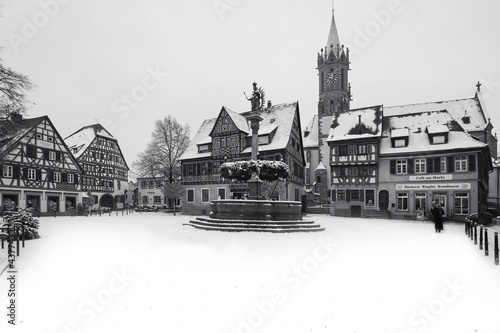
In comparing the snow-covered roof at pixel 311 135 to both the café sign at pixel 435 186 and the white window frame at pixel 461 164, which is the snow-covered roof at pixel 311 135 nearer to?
the café sign at pixel 435 186

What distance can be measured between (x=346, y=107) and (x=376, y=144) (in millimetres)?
37435

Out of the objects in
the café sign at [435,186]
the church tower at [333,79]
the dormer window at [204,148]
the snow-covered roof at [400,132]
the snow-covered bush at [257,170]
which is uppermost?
the church tower at [333,79]

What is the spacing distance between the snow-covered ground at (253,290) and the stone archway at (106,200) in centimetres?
4358

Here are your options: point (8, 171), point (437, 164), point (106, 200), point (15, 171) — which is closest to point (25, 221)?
point (8, 171)

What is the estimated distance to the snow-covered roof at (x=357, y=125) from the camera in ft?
115

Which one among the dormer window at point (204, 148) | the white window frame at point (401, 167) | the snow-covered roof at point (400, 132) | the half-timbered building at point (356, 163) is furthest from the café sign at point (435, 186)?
the dormer window at point (204, 148)

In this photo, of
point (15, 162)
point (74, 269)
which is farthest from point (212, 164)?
point (74, 269)

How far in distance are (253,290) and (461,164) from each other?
29.7 m

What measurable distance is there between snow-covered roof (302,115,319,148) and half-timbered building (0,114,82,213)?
3853 cm

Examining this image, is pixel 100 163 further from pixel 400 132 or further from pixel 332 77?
pixel 332 77

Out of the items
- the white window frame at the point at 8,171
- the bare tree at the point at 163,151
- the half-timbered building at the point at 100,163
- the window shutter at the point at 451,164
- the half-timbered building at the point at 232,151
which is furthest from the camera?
the half-timbered building at the point at 100,163

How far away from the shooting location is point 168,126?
4341cm

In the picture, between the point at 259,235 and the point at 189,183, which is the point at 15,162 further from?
the point at 259,235

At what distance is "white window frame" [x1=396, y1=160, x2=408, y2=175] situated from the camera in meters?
32.6
